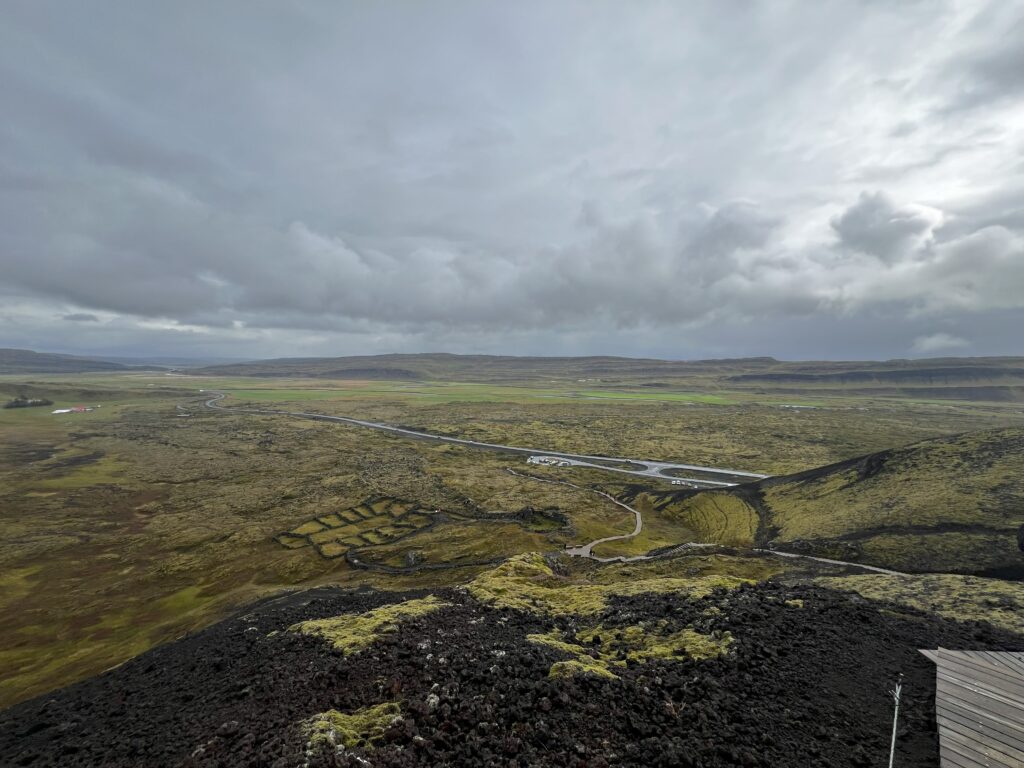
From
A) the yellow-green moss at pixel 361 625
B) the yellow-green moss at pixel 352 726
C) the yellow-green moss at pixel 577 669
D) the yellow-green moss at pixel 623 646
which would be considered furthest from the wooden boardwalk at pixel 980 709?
the yellow-green moss at pixel 361 625

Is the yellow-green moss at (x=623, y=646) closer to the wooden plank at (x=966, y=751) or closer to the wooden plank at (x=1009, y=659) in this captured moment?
the wooden plank at (x=966, y=751)

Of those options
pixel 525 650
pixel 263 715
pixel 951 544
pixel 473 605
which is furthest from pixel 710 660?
pixel 951 544

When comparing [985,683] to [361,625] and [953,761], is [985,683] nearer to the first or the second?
[953,761]

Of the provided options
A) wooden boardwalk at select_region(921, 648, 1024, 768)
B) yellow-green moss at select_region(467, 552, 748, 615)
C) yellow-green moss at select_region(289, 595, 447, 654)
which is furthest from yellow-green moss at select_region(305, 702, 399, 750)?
wooden boardwalk at select_region(921, 648, 1024, 768)

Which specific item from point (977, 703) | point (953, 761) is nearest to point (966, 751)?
point (953, 761)

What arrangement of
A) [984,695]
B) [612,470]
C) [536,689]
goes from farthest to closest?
1. [612,470]
2. [536,689]
3. [984,695]

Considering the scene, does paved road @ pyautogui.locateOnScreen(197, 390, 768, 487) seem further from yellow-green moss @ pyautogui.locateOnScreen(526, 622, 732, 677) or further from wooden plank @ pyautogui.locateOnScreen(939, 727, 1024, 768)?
wooden plank @ pyautogui.locateOnScreen(939, 727, 1024, 768)
